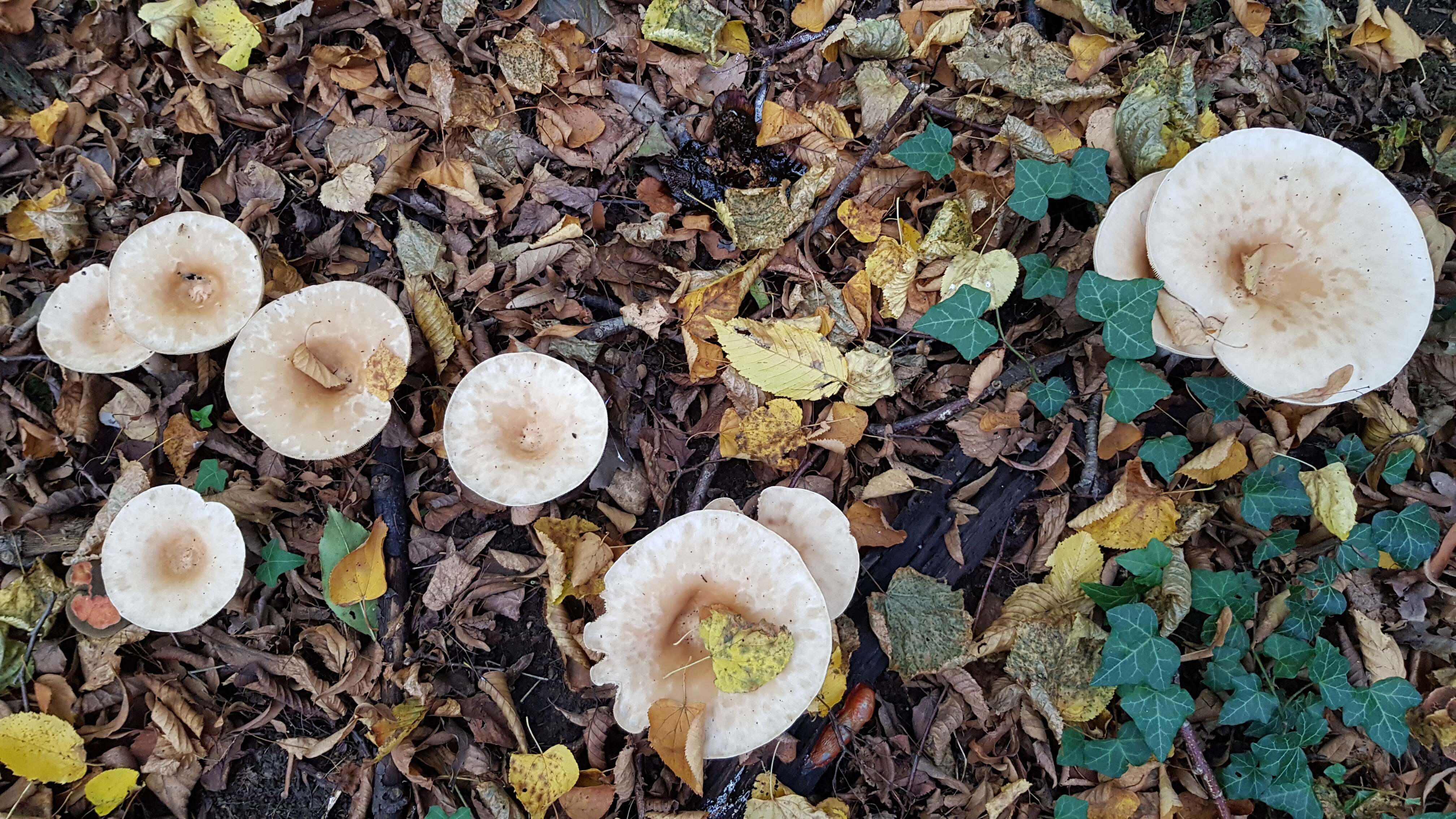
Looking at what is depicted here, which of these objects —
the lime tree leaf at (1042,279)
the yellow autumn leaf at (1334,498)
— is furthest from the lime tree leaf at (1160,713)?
the lime tree leaf at (1042,279)

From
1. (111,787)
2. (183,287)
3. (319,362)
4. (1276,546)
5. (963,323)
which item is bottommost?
(111,787)

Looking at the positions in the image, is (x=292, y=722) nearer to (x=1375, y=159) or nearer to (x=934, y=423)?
(x=934, y=423)

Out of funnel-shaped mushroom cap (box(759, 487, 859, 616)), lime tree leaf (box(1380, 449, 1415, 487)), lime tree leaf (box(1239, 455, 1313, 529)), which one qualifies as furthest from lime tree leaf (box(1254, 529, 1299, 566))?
funnel-shaped mushroom cap (box(759, 487, 859, 616))

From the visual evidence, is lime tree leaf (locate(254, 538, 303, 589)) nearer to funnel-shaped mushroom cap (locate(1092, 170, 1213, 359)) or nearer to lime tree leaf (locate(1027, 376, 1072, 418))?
lime tree leaf (locate(1027, 376, 1072, 418))

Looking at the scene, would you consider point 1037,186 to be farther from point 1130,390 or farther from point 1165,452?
point 1165,452

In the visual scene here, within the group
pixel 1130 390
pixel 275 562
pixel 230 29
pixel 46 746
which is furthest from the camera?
pixel 230 29

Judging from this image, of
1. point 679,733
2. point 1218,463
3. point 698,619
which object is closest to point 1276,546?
point 1218,463

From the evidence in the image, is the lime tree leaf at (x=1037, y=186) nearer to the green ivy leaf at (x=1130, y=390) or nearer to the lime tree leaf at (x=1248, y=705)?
the green ivy leaf at (x=1130, y=390)

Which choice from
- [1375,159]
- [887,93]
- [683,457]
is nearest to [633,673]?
[683,457]
